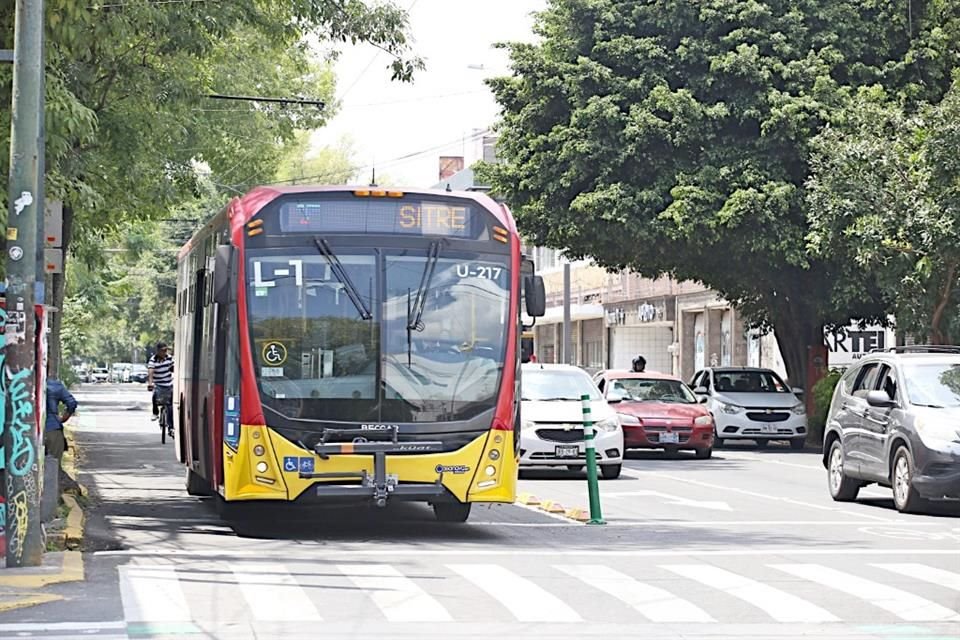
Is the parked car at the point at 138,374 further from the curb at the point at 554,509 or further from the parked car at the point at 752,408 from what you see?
the curb at the point at 554,509

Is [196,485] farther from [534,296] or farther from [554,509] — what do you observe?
[534,296]

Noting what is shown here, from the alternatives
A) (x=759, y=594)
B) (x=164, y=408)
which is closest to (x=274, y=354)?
(x=759, y=594)

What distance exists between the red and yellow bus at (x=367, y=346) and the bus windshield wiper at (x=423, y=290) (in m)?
0.01

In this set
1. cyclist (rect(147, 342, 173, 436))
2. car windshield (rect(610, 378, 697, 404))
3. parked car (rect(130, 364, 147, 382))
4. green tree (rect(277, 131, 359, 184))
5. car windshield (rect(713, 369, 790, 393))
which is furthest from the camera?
parked car (rect(130, 364, 147, 382))

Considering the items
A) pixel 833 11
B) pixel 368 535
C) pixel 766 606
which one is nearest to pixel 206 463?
pixel 368 535

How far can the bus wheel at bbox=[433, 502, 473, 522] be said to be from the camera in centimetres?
1762

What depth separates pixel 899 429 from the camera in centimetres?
1952

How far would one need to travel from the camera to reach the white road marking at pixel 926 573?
13.0 meters

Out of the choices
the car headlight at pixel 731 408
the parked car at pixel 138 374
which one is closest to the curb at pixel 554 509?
the car headlight at pixel 731 408

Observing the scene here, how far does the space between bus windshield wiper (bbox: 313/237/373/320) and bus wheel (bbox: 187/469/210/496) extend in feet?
18.2

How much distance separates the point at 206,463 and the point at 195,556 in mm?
3529

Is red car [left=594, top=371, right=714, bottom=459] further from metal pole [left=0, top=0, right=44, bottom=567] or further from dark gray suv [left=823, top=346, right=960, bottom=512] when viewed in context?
metal pole [left=0, top=0, right=44, bottom=567]

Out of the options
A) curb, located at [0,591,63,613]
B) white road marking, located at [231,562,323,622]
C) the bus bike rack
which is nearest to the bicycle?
the bus bike rack

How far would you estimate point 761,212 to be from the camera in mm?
34281
